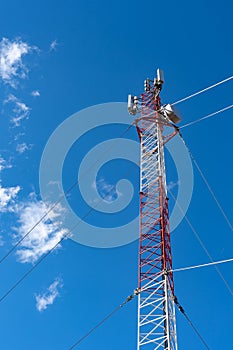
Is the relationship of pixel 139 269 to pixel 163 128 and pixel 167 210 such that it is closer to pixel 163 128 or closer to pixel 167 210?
pixel 167 210

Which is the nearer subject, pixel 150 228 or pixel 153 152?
pixel 150 228

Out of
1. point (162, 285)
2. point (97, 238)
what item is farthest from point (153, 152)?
point (162, 285)

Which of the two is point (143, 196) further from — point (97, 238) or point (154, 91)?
point (154, 91)

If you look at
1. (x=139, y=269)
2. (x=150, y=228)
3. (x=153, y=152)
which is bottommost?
(x=139, y=269)

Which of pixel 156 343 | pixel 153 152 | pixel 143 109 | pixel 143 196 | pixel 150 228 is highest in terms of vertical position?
pixel 143 109

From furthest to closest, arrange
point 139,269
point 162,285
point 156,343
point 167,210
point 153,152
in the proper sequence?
1. point 153,152
2. point 167,210
3. point 139,269
4. point 162,285
5. point 156,343

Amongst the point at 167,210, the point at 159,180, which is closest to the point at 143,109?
the point at 159,180

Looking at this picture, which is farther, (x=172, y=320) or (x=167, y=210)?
(x=167, y=210)

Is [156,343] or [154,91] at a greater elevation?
[154,91]

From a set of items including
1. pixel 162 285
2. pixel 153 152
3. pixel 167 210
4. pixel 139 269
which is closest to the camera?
pixel 162 285

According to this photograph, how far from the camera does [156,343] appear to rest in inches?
802

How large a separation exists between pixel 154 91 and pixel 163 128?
3.06 meters

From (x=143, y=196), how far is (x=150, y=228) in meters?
2.31

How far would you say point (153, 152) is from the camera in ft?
91.0
